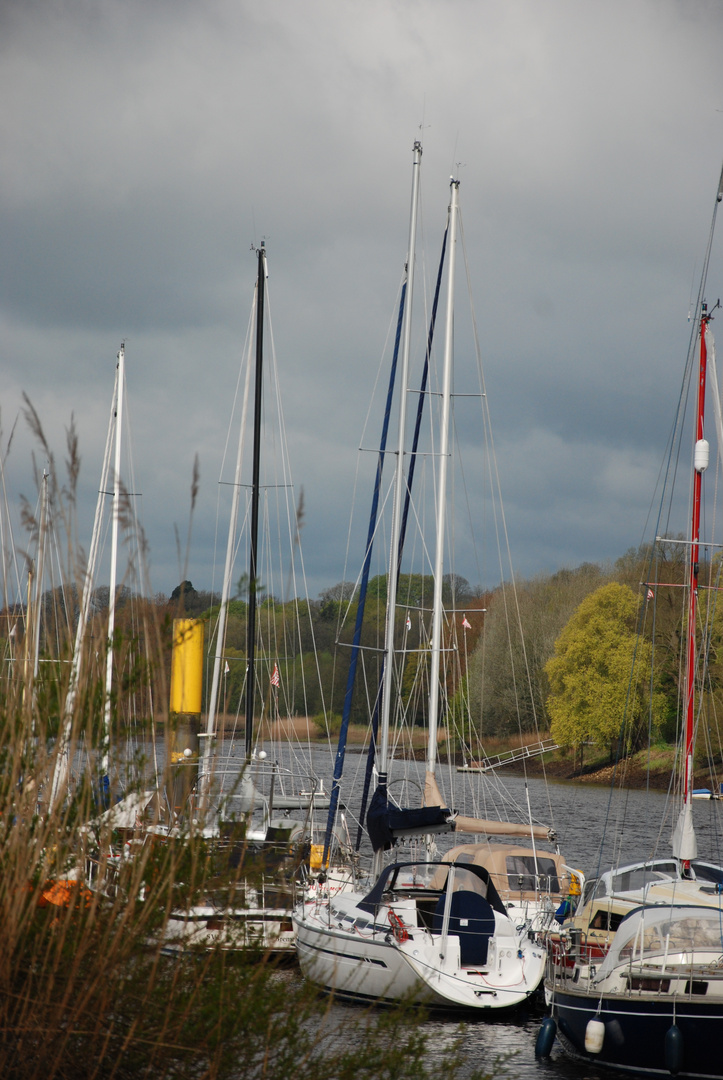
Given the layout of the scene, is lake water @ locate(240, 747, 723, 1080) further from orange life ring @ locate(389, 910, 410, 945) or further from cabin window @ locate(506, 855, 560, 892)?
cabin window @ locate(506, 855, 560, 892)

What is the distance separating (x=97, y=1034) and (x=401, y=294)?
2348 centimetres

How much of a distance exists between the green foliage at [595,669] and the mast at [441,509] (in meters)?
40.7

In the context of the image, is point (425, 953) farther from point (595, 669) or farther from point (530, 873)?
point (595, 669)

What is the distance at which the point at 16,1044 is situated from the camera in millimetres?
5223

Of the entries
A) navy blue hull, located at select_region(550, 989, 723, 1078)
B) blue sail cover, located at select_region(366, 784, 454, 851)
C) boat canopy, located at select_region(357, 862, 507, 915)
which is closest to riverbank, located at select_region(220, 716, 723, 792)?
blue sail cover, located at select_region(366, 784, 454, 851)

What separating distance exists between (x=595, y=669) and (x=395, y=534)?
45115mm

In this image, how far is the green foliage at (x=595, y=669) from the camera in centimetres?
6406

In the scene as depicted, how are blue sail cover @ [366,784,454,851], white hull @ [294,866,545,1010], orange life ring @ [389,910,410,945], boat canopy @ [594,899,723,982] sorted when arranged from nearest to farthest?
boat canopy @ [594,899,723,982]
white hull @ [294,866,545,1010]
orange life ring @ [389,910,410,945]
blue sail cover @ [366,784,454,851]

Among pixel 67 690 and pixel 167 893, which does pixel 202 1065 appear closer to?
pixel 167 893

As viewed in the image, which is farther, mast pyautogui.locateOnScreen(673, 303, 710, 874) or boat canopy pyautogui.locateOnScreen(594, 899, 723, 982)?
mast pyautogui.locateOnScreen(673, 303, 710, 874)

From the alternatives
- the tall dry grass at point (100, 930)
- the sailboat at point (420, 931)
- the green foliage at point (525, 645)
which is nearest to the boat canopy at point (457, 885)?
the sailboat at point (420, 931)

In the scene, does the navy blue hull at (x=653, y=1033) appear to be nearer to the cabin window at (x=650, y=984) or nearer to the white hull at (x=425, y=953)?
the cabin window at (x=650, y=984)

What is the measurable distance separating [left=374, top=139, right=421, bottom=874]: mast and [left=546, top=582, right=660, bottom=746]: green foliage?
42.0 metres

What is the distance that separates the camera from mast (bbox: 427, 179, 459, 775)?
2186 cm
